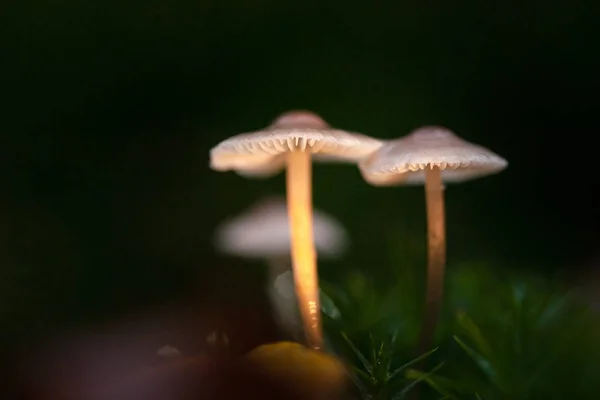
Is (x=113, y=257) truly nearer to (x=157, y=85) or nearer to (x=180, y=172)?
(x=180, y=172)

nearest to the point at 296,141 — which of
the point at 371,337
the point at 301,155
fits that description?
the point at 301,155

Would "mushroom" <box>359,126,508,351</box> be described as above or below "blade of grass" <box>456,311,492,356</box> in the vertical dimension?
above

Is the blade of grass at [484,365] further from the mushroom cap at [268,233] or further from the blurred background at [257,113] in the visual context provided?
the blurred background at [257,113]

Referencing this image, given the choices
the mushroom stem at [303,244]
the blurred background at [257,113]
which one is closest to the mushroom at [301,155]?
the mushroom stem at [303,244]

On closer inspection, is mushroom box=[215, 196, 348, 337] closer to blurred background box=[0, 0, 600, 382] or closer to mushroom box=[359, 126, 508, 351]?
blurred background box=[0, 0, 600, 382]

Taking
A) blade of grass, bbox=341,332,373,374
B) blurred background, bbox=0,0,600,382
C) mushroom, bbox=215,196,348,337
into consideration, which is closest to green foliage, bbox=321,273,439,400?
blade of grass, bbox=341,332,373,374

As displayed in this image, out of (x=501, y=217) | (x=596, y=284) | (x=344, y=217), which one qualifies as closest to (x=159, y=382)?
(x=596, y=284)
